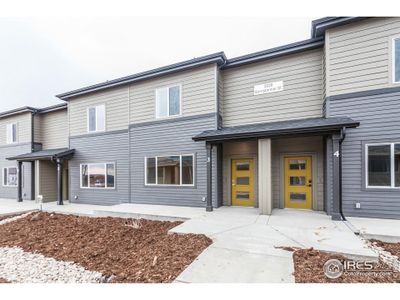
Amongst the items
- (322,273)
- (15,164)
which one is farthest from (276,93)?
(15,164)

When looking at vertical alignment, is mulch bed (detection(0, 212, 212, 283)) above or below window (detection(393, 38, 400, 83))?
below

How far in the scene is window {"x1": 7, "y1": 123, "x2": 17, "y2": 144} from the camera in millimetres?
12750

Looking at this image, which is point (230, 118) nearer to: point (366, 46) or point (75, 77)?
point (366, 46)

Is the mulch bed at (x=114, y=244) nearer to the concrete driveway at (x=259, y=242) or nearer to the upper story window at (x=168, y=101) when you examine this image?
the concrete driveway at (x=259, y=242)

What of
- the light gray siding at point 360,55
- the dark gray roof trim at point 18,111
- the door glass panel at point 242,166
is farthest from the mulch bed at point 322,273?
the dark gray roof trim at point 18,111

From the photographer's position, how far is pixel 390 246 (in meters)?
4.03

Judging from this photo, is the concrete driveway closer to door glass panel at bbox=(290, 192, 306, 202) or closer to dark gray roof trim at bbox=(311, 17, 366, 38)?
door glass panel at bbox=(290, 192, 306, 202)

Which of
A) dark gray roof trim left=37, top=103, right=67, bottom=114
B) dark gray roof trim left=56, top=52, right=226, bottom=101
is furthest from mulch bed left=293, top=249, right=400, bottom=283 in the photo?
dark gray roof trim left=37, top=103, right=67, bottom=114

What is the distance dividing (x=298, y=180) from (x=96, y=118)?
982 cm

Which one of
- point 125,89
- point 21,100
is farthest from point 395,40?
point 21,100

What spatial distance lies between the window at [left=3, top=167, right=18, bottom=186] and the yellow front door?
Result: 51.6 ft

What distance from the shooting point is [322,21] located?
19.4 ft

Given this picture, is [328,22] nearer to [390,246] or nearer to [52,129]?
[390,246]

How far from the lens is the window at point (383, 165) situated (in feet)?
17.8
